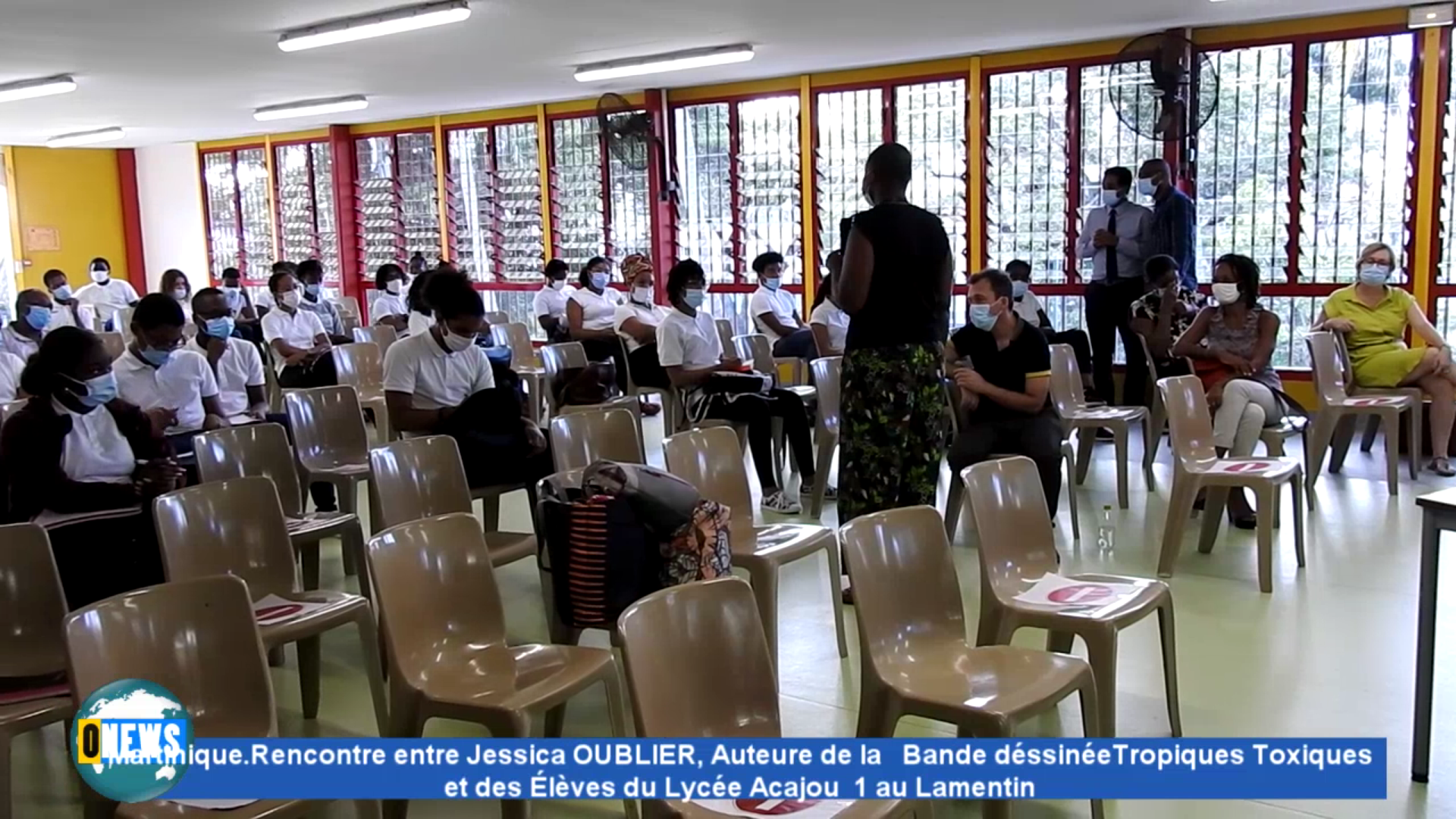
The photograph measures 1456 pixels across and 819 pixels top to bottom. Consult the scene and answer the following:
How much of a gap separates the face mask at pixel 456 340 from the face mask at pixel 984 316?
6.64ft

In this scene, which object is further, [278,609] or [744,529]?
[744,529]

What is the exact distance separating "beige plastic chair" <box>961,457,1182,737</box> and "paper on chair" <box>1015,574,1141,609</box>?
0.02 meters

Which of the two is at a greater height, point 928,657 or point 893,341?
point 893,341

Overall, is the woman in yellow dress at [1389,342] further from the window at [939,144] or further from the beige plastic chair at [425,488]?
the beige plastic chair at [425,488]

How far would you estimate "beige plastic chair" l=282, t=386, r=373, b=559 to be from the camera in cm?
486

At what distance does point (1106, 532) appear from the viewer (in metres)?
5.20

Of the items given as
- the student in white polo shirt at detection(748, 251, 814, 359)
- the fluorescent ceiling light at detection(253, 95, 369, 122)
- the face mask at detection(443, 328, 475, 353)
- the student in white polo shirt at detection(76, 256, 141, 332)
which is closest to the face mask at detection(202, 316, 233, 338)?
the face mask at detection(443, 328, 475, 353)

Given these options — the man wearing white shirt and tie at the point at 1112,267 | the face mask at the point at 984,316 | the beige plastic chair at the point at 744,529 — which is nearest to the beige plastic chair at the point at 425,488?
the beige plastic chair at the point at 744,529

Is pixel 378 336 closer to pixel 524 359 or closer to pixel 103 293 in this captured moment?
pixel 524 359

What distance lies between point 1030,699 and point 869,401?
1.66 metres

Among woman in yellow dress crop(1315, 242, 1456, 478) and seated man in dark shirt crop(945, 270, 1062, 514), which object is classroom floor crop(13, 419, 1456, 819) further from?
woman in yellow dress crop(1315, 242, 1456, 478)

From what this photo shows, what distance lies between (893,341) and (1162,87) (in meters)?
4.41

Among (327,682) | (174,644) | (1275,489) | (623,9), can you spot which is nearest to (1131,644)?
(1275,489)

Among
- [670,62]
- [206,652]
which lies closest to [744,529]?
[206,652]
